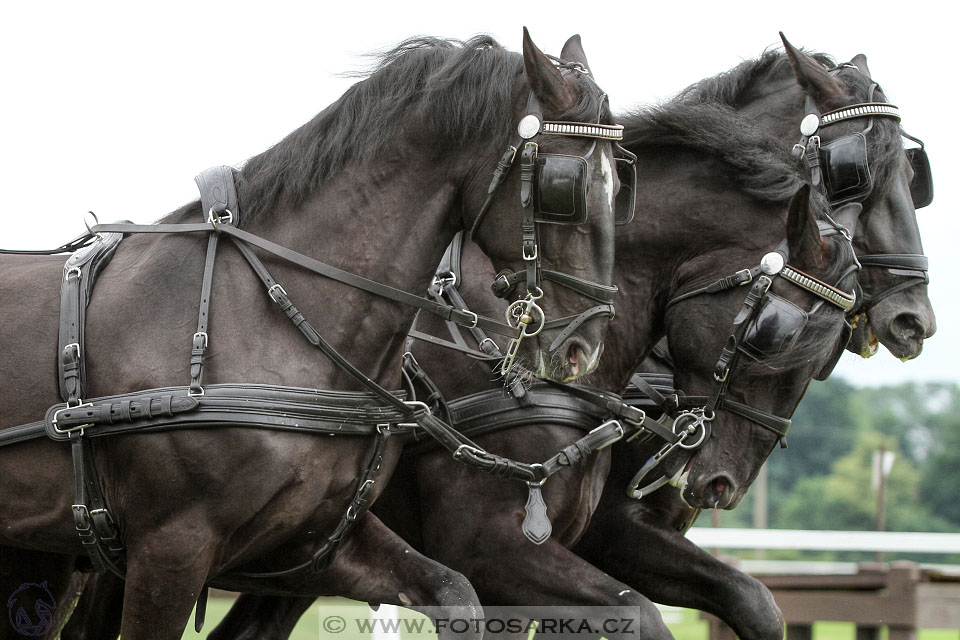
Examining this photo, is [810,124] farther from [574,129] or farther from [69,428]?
[69,428]

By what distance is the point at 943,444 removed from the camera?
68.1 meters

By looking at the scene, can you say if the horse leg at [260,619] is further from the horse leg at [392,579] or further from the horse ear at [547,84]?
the horse ear at [547,84]

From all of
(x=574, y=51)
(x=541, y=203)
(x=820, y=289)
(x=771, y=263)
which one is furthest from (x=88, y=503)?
(x=820, y=289)

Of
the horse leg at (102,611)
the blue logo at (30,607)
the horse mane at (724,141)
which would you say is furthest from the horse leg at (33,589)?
the horse mane at (724,141)

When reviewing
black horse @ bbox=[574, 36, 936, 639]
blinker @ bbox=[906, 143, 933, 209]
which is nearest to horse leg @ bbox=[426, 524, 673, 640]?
black horse @ bbox=[574, 36, 936, 639]

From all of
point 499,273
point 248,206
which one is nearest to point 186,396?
point 248,206

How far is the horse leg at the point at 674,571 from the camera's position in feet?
13.8

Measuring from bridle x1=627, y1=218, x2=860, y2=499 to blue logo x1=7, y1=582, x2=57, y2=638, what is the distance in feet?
7.78

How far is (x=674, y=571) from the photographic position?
4.39 meters

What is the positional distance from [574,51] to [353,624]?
2.55 m

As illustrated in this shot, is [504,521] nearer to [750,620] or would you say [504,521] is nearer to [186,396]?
[750,620]

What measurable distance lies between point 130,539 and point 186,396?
0.49m

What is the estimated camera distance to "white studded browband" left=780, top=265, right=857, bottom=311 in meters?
4.11

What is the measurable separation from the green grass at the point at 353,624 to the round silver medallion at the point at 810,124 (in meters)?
2.58
